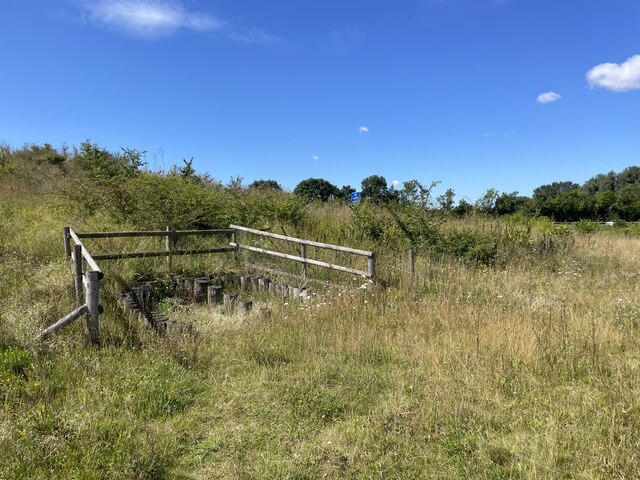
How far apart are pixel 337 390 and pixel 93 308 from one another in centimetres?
306

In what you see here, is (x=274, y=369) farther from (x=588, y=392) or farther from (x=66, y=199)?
(x=66, y=199)

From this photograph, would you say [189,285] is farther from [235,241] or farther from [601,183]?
[601,183]

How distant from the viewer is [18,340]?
179 inches

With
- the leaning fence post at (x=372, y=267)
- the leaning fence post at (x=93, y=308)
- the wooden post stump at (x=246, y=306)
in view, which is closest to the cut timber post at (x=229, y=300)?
the wooden post stump at (x=246, y=306)

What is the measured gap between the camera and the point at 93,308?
502 cm

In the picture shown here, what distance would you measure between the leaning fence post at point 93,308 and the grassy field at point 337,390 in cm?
14

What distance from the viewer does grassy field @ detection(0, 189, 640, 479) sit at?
2.97 m

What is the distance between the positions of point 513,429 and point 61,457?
10.8 ft

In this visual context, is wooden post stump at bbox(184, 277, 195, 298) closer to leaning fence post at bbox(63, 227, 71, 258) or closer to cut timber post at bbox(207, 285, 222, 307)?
cut timber post at bbox(207, 285, 222, 307)

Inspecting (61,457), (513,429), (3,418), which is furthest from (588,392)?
(3,418)

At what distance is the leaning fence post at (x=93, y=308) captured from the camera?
4.96 metres

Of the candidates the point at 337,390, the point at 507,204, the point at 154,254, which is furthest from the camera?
the point at 507,204

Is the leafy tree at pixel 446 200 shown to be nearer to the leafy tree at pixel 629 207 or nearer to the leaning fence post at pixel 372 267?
the leaning fence post at pixel 372 267

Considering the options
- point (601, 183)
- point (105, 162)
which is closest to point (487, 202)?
point (105, 162)
